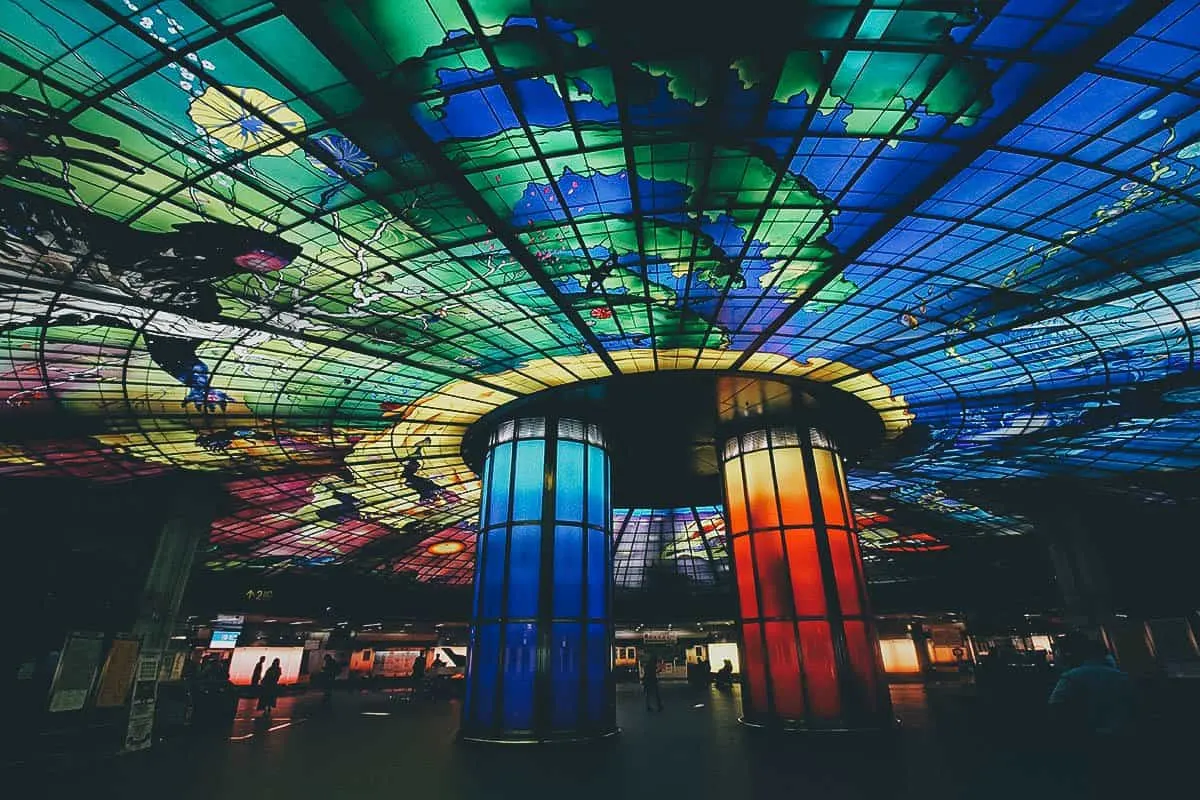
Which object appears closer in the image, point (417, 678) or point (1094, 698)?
point (1094, 698)

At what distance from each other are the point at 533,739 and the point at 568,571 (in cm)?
501

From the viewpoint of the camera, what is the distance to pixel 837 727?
18.1 metres

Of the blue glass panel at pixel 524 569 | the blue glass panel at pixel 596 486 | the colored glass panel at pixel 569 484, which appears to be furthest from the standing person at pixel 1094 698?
the blue glass panel at pixel 596 486

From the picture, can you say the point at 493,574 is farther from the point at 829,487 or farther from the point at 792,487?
the point at 829,487

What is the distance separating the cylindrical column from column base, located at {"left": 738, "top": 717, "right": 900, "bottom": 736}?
4cm

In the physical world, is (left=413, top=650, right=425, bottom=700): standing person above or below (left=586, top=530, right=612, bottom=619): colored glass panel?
below

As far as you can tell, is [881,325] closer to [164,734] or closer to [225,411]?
[225,411]

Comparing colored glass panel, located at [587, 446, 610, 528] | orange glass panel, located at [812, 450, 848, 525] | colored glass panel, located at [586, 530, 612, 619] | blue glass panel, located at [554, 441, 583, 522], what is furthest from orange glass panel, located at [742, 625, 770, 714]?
blue glass panel, located at [554, 441, 583, 522]

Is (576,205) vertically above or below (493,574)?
above

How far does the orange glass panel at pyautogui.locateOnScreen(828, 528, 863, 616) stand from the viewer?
19750 mm

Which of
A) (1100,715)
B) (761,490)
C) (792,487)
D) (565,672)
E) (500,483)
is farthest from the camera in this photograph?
(761,490)

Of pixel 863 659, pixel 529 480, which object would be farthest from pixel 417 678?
pixel 863 659

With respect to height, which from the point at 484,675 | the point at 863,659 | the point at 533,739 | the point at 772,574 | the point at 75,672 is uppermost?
the point at 772,574

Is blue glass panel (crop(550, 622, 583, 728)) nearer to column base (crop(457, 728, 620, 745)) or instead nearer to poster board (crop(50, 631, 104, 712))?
column base (crop(457, 728, 620, 745))
